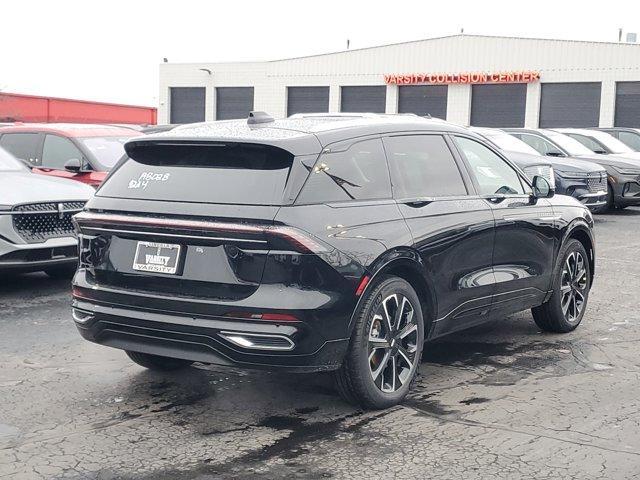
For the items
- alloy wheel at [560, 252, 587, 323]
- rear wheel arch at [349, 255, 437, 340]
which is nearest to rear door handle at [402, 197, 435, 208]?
rear wheel arch at [349, 255, 437, 340]

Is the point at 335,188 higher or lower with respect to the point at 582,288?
higher

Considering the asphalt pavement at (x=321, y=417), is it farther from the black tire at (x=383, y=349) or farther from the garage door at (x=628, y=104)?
the garage door at (x=628, y=104)

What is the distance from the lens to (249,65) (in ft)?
165

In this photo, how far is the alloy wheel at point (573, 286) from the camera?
24.8 ft

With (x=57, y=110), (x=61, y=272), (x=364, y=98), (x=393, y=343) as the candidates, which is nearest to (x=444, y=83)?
(x=364, y=98)

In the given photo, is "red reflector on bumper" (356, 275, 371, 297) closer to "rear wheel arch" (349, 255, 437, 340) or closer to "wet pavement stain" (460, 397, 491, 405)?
"rear wheel arch" (349, 255, 437, 340)

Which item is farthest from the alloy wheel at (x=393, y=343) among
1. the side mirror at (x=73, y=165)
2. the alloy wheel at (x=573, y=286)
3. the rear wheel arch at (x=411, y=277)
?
the side mirror at (x=73, y=165)

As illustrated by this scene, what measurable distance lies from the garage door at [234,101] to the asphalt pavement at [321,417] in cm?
4388

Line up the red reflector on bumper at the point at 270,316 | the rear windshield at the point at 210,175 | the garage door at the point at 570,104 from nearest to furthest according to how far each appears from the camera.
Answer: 1. the red reflector on bumper at the point at 270,316
2. the rear windshield at the point at 210,175
3. the garage door at the point at 570,104

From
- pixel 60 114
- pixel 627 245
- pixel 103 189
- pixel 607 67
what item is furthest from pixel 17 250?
pixel 607 67

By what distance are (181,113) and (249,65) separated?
207 inches

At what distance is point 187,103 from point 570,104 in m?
21.5

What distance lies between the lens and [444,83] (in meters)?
44.2

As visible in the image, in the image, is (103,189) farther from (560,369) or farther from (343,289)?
(560,369)
